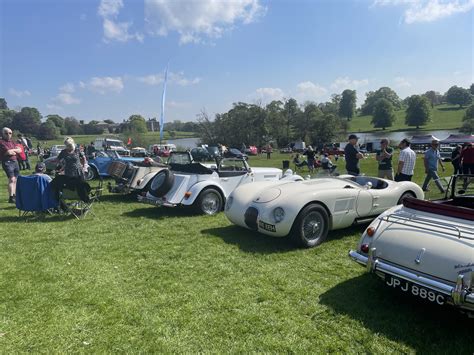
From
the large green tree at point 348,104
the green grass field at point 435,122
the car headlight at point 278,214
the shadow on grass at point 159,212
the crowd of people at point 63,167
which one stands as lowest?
the shadow on grass at point 159,212

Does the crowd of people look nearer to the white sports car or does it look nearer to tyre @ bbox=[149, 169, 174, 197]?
tyre @ bbox=[149, 169, 174, 197]

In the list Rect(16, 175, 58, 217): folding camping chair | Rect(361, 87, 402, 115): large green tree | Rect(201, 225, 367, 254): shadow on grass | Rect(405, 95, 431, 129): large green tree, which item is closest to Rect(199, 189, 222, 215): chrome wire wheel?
Result: Rect(201, 225, 367, 254): shadow on grass

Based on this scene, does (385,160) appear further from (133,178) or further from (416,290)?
(133,178)

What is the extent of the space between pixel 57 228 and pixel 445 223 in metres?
6.44

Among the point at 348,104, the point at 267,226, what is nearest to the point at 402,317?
the point at 267,226

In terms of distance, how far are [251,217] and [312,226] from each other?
955 millimetres

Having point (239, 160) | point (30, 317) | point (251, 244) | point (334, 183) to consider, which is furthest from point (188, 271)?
point (239, 160)

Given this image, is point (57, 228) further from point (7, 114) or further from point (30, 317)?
point (7, 114)

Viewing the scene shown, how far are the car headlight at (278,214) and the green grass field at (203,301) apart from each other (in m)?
0.52

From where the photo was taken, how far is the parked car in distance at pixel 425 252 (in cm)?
292

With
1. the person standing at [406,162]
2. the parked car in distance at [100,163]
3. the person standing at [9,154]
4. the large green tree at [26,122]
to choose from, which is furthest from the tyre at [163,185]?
the large green tree at [26,122]

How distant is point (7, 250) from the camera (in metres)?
5.38

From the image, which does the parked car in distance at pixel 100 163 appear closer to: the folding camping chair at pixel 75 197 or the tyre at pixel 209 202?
the folding camping chair at pixel 75 197

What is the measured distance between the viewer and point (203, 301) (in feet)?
12.1
